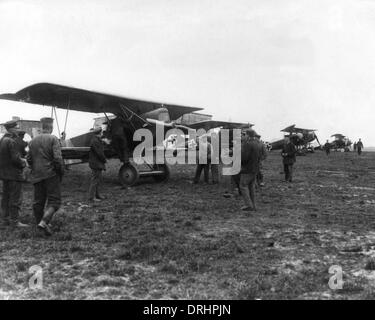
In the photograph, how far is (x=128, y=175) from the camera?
1279cm

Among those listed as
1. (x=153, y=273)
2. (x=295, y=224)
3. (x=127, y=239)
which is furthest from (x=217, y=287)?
(x=295, y=224)

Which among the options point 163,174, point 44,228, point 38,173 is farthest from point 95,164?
point 163,174

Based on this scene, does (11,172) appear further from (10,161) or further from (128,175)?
(128,175)

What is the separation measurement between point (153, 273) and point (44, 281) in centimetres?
114

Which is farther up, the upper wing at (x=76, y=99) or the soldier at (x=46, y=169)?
the upper wing at (x=76, y=99)

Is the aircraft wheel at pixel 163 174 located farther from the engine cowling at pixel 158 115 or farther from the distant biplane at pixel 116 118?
the engine cowling at pixel 158 115

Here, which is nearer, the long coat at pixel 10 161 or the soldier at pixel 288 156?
the long coat at pixel 10 161

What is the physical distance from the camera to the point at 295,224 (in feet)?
24.2

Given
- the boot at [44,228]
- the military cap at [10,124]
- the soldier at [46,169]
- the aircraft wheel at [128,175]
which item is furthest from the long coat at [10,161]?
the aircraft wheel at [128,175]

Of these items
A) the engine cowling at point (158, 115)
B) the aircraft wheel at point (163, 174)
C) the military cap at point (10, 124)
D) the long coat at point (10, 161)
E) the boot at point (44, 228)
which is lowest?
the boot at point (44, 228)

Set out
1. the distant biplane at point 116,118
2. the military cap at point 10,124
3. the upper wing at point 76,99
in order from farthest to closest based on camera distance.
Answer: the distant biplane at point 116,118
the upper wing at point 76,99
the military cap at point 10,124

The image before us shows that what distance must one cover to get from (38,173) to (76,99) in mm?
6879

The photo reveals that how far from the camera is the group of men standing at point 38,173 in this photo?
6.35m
